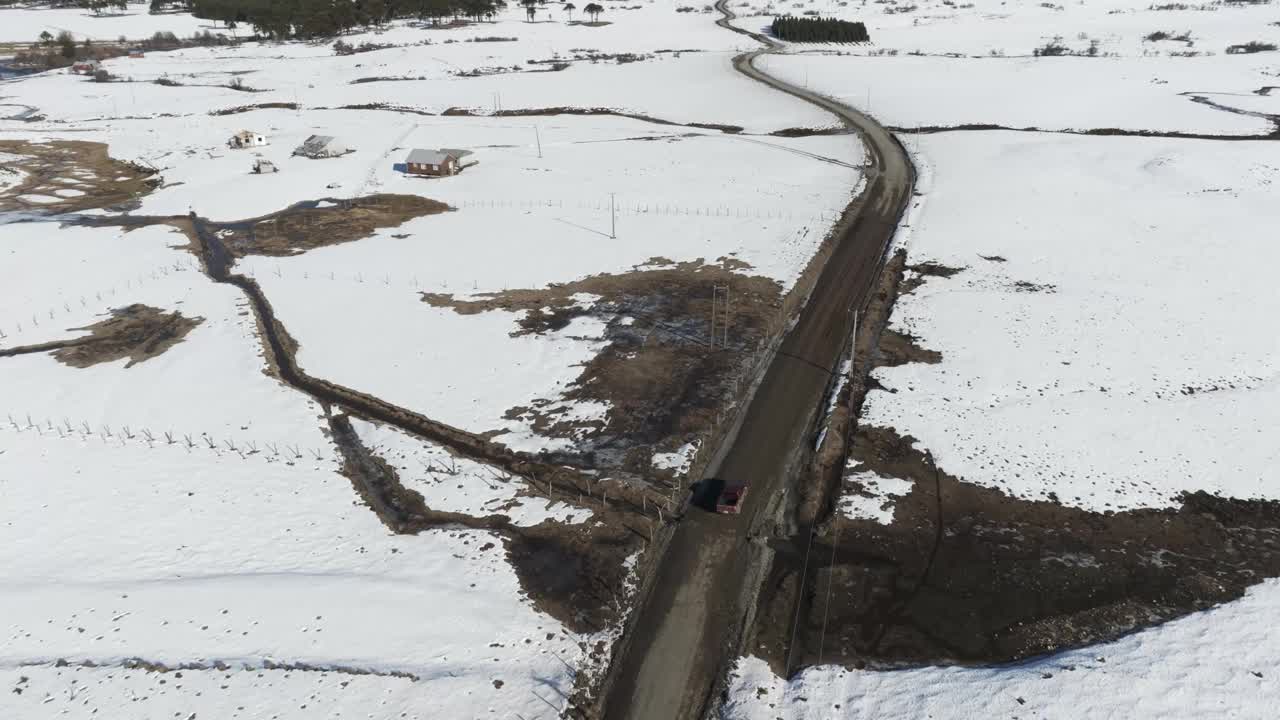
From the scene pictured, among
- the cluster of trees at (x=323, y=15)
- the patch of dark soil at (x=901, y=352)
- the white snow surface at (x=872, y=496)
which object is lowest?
the white snow surface at (x=872, y=496)

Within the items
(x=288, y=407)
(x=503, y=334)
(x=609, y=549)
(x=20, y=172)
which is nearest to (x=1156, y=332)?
(x=609, y=549)

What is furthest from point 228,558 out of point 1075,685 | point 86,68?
point 86,68

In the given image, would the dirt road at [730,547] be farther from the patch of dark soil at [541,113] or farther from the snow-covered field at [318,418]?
the patch of dark soil at [541,113]

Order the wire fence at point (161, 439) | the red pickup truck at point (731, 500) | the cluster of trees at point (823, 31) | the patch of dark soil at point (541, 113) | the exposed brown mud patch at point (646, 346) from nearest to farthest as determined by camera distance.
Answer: the red pickup truck at point (731, 500) → the exposed brown mud patch at point (646, 346) → the wire fence at point (161, 439) → the patch of dark soil at point (541, 113) → the cluster of trees at point (823, 31)

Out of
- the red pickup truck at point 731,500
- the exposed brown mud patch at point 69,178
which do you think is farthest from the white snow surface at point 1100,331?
the exposed brown mud patch at point 69,178

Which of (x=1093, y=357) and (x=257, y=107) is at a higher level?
(x=257, y=107)

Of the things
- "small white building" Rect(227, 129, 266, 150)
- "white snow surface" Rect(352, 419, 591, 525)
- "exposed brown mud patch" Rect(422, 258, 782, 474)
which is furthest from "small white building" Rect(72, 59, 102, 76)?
"white snow surface" Rect(352, 419, 591, 525)

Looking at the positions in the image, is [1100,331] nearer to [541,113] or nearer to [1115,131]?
[1115,131]
